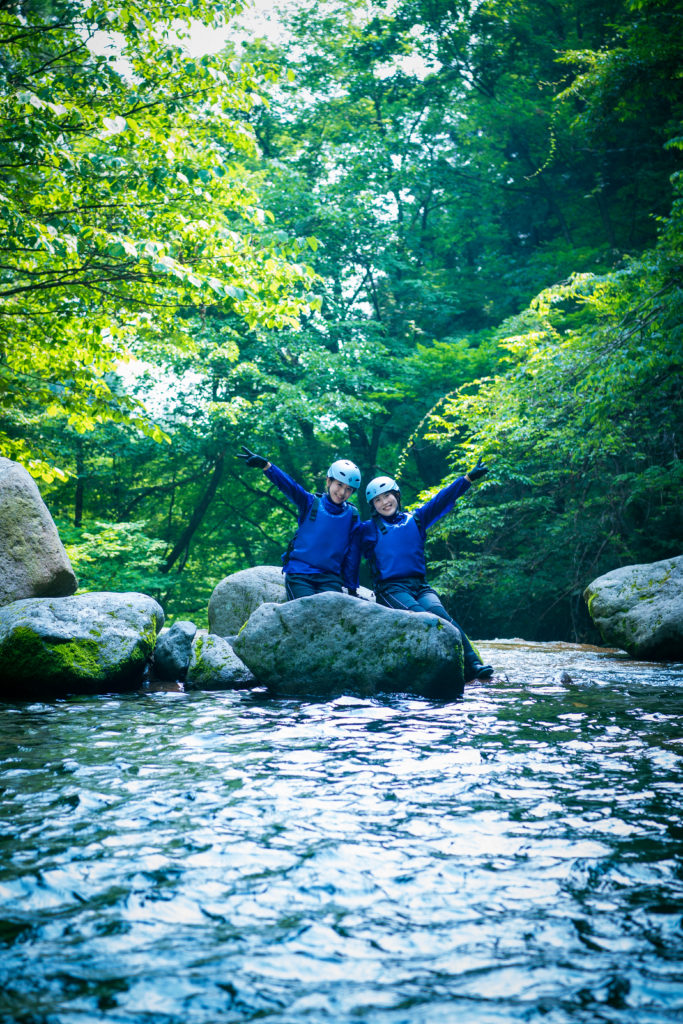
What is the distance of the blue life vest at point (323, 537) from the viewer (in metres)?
8.60

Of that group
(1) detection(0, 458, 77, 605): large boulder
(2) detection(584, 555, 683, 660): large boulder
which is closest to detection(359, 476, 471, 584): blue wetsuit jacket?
(2) detection(584, 555, 683, 660): large boulder

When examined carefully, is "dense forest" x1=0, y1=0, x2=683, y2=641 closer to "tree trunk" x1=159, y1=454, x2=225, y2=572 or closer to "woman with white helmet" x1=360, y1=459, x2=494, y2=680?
"tree trunk" x1=159, y1=454, x2=225, y2=572

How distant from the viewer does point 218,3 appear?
9.96 m

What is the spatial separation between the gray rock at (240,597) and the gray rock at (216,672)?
8.14 feet

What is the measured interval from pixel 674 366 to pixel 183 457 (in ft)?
50.6

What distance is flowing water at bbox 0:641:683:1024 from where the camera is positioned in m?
2.10

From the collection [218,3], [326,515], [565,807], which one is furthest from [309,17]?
[565,807]

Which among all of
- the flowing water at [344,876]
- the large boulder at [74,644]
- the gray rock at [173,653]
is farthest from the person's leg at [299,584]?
the flowing water at [344,876]

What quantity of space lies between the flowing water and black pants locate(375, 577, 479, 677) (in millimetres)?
2844

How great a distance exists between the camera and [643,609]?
9391 millimetres

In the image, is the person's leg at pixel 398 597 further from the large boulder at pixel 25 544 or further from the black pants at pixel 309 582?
the large boulder at pixel 25 544

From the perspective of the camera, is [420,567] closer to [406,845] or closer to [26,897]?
[406,845]

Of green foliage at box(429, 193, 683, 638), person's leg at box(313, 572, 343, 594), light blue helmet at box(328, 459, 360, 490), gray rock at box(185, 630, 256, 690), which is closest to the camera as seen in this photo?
gray rock at box(185, 630, 256, 690)

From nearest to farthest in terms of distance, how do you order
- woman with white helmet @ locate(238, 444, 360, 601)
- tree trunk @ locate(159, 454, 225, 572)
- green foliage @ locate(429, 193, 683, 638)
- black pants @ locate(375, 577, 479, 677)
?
black pants @ locate(375, 577, 479, 677)
woman with white helmet @ locate(238, 444, 360, 601)
green foliage @ locate(429, 193, 683, 638)
tree trunk @ locate(159, 454, 225, 572)
